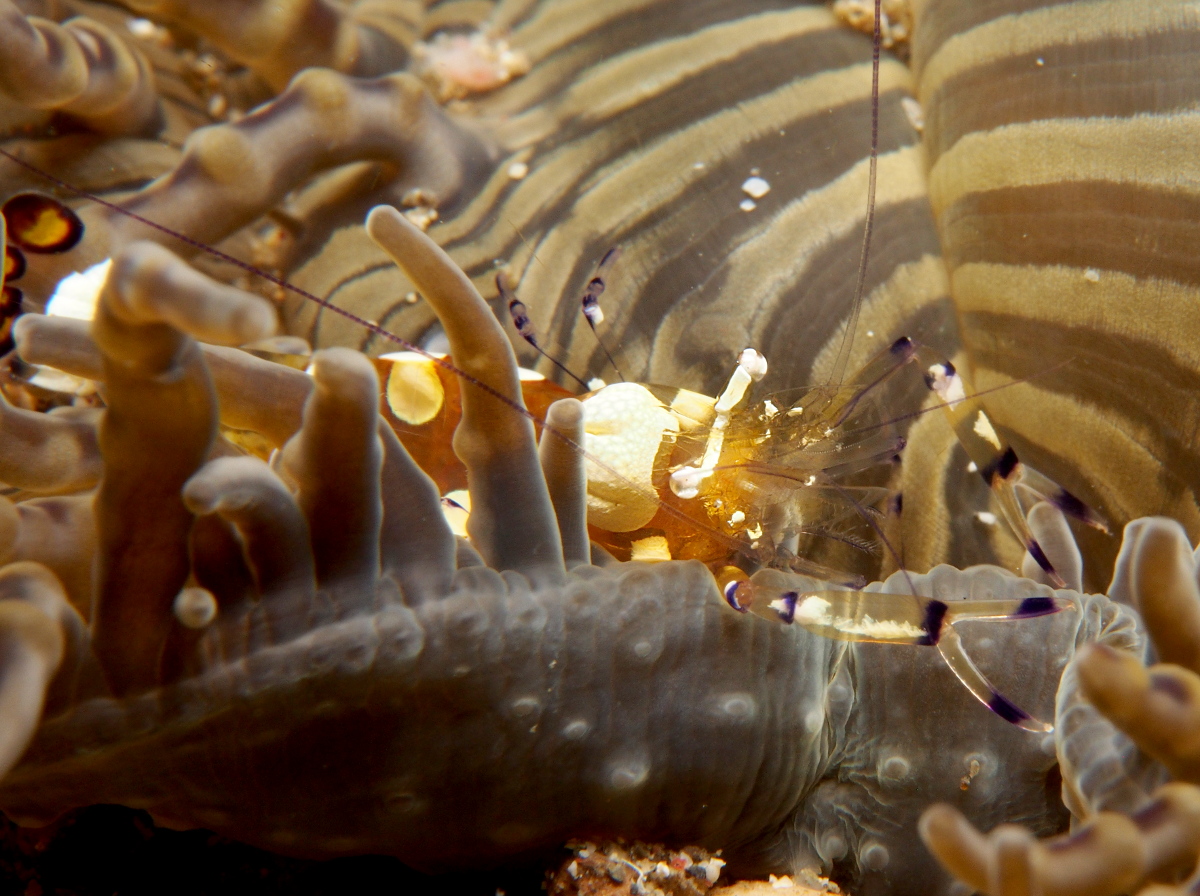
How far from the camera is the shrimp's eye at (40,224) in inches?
79.4

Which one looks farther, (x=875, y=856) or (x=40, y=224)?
(x=40, y=224)

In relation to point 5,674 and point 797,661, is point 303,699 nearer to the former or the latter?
point 5,674

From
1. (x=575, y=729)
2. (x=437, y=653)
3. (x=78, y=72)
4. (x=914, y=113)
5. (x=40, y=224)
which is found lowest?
(x=575, y=729)

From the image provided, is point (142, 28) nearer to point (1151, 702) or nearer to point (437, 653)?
point (437, 653)

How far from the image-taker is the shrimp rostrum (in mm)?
1174

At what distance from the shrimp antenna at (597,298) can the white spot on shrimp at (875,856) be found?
1272 mm

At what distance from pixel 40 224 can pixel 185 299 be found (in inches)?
62.1

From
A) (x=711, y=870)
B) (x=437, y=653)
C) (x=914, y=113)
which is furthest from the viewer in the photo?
(x=914, y=113)

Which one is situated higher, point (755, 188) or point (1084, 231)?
point (1084, 231)

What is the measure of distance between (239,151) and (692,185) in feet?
4.10

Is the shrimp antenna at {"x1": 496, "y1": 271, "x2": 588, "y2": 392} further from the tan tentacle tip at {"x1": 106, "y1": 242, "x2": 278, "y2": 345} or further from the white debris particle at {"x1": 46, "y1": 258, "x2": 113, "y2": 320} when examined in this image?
the tan tentacle tip at {"x1": 106, "y1": 242, "x2": 278, "y2": 345}

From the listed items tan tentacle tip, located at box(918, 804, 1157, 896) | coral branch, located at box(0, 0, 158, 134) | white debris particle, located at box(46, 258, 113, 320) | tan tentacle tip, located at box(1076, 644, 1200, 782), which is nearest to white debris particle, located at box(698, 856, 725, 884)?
tan tentacle tip, located at box(918, 804, 1157, 896)

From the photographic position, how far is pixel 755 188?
233cm

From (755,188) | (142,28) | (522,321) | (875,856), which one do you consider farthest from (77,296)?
(875,856)
